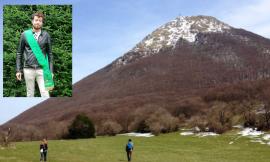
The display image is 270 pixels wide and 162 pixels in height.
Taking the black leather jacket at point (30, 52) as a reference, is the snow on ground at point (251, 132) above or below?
below

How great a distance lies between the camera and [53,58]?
19.5 meters

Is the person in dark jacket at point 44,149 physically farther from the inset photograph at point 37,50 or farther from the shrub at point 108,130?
the shrub at point 108,130

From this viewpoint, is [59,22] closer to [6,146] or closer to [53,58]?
[53,58]

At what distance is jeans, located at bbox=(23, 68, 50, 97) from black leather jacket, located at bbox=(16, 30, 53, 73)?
21 cm

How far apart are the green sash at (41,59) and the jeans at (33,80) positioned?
0.55 feet

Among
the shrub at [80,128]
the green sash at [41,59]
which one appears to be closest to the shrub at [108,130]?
the shrub at [80,128]

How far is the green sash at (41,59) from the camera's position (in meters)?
18.4

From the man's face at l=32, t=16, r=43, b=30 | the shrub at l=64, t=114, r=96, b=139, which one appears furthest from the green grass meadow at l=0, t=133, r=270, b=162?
the shrub at l=64, t=114, r=96, b=139

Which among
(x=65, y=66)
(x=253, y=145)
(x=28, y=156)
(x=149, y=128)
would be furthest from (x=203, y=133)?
(x=65, y=66)

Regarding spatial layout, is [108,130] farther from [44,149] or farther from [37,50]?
[37,50]

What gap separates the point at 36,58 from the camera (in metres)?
18.6

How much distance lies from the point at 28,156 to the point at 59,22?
2599 centimetres

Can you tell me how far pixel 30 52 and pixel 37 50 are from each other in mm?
313

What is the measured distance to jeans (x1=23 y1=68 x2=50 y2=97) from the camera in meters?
18.8
